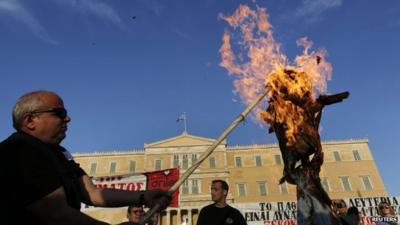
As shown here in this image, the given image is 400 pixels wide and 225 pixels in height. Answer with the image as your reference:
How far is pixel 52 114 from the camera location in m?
2.28

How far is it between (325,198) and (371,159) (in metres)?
47.5

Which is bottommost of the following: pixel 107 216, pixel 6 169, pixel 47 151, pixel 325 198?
pixel 6 169

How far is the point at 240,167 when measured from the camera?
46875 millimetres

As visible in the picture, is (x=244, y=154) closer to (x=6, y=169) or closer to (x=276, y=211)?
(x=276, y=211)

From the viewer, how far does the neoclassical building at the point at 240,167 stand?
146ft

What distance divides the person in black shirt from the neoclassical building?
126 ft

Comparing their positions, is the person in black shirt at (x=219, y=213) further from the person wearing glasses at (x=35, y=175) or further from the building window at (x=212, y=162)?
the building window at (x=212, y=162)

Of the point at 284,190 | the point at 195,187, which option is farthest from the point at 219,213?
the point at 284,190

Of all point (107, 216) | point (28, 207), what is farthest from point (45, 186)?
point (107, 216)

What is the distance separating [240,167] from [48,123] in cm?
A: 4584

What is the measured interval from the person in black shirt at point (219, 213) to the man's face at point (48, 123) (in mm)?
3932

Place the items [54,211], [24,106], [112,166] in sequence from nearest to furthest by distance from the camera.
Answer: [54,211] → [24,106] → [112,166]

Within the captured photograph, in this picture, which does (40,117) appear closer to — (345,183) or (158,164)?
(158,164)

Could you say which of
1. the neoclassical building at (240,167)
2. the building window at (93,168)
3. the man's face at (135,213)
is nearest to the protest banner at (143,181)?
the man's face at (135,213)
